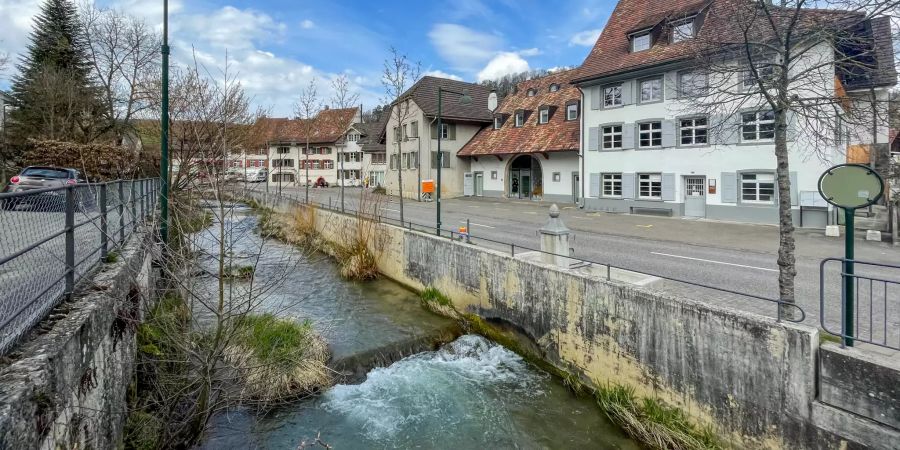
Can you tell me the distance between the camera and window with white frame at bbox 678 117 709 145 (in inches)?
924

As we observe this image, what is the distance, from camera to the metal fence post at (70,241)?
179 inches

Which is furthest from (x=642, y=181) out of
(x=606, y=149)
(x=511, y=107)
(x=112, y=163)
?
(x=112, y=163)

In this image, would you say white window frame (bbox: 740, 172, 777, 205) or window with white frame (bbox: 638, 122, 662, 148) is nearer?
white window frame (bbox: 740, 172, 777, 205)

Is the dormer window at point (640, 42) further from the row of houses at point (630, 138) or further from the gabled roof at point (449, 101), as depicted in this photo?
the gabled roof at point (449, 101)

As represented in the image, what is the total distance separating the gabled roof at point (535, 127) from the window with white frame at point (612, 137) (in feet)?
7.89

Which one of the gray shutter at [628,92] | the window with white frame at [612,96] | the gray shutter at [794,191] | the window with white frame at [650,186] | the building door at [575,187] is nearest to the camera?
the gray shutter at [794,191]

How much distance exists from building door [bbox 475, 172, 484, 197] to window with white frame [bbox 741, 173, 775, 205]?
2009 cm

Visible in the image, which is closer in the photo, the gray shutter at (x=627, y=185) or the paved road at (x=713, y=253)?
the paved road at (x=713, y=253)

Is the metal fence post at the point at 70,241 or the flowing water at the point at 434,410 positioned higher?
the metal fence post at the point at 70,241

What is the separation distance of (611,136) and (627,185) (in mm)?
3021

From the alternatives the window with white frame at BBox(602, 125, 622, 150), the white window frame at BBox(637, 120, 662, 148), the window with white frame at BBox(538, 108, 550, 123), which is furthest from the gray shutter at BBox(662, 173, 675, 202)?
the window with white frame at BBox(538, 108, 550, 123)

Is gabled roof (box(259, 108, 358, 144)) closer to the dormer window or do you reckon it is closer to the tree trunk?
the dormer window

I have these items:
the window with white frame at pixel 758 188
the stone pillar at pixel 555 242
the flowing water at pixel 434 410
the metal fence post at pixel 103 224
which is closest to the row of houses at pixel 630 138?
the window with white frame at pixel 758 188

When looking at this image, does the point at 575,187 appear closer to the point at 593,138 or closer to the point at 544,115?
the point at 593,138
